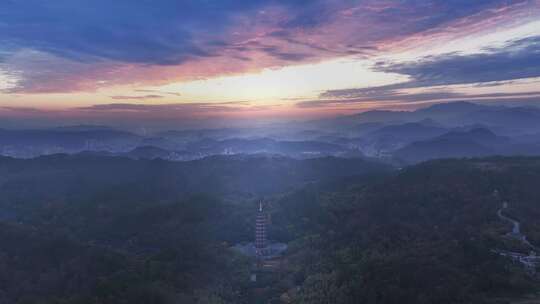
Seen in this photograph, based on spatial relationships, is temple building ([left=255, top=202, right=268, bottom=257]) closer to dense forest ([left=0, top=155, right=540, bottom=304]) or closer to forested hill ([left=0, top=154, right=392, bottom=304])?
dense forest ([left=0, top=155, right=540, bottom=304])

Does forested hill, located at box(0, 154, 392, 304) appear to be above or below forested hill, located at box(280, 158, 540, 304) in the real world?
below

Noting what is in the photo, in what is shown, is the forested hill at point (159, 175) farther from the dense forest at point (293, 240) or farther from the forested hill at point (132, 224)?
the dense forest at point (293, 240)

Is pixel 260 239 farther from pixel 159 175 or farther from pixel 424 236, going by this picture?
pixel 159 175

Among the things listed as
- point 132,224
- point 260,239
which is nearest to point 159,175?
point 132,224

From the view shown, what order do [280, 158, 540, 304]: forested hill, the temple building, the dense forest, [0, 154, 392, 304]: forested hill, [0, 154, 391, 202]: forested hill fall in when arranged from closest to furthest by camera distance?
[280, 158, 540, 304]: forested hill < the dense forest < [0, 154, 392, 304]: forested hill < the temple building < [0, 154, 391, 202]: forested hill

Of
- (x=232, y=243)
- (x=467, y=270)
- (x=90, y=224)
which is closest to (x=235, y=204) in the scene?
(x=232, y=243)

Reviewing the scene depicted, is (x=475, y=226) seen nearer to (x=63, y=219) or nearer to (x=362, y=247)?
(x=362, y=247)

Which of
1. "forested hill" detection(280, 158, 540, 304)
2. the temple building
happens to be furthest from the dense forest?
the temple building

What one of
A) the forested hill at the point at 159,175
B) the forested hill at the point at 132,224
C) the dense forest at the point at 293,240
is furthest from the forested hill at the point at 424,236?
the forested hill at the point at 159,175
